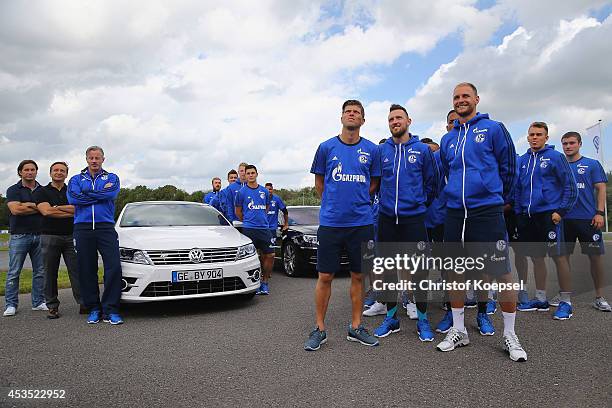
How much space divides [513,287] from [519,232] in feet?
5.47

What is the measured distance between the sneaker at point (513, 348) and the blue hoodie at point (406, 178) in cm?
135

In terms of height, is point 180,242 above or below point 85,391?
above

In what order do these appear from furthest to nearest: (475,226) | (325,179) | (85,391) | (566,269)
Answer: (566,269), (325,179), (475,226), (85,391)

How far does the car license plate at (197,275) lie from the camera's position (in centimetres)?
564

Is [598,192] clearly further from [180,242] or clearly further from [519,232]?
[180,242]

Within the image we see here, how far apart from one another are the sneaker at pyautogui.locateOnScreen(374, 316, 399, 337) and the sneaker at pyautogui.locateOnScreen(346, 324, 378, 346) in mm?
310

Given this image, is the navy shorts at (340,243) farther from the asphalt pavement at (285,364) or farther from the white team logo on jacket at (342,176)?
the asphalt pavement at (285,364)

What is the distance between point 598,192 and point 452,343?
329cm

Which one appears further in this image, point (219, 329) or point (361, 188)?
point (219, 329)

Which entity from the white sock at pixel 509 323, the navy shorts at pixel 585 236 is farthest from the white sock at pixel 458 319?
the navy shorts at pixel 585 236

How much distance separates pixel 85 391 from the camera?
3.29 m

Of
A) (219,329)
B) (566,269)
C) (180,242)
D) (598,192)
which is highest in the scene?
(598,192)

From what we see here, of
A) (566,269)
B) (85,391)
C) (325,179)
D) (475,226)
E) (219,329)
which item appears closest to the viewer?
(85,391)

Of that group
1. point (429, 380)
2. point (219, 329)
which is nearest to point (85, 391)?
point (219, 329)
